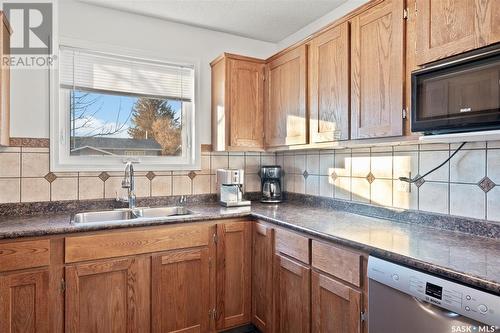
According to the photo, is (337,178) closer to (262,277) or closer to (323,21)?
(262,277)

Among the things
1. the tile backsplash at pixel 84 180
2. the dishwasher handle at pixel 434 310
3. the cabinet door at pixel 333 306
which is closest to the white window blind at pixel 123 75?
the tile backsplash at pixel 84 180

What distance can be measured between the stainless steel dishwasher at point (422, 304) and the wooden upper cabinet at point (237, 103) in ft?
5.00

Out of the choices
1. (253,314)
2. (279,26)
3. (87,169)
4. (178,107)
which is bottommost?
(253,314)

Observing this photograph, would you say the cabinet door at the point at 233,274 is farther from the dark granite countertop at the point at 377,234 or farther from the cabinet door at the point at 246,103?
the cabinet door at the point at 246,103

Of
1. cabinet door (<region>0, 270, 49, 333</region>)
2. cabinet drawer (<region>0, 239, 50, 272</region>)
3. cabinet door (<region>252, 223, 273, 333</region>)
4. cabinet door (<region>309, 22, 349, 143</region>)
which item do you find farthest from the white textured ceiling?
cabinet door (<region>0, 270, 49, 333</region>)

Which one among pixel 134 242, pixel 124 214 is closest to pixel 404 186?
pixel 134 242

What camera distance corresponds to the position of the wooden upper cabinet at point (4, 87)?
6.00 feet

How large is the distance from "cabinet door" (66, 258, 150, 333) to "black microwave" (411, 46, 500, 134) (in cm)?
170

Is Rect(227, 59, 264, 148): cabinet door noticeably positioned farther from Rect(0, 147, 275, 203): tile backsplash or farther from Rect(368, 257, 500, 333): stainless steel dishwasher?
Rect(368, 257, 500, 333): stainless steel dishwasher

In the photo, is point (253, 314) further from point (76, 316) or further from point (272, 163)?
point (272, 163)

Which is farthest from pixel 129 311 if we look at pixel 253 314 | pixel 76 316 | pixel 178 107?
pixel 178 107

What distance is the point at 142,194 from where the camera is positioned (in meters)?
2.44

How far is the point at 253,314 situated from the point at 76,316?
3.66ft

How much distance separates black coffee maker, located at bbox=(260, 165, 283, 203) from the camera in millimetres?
2768
